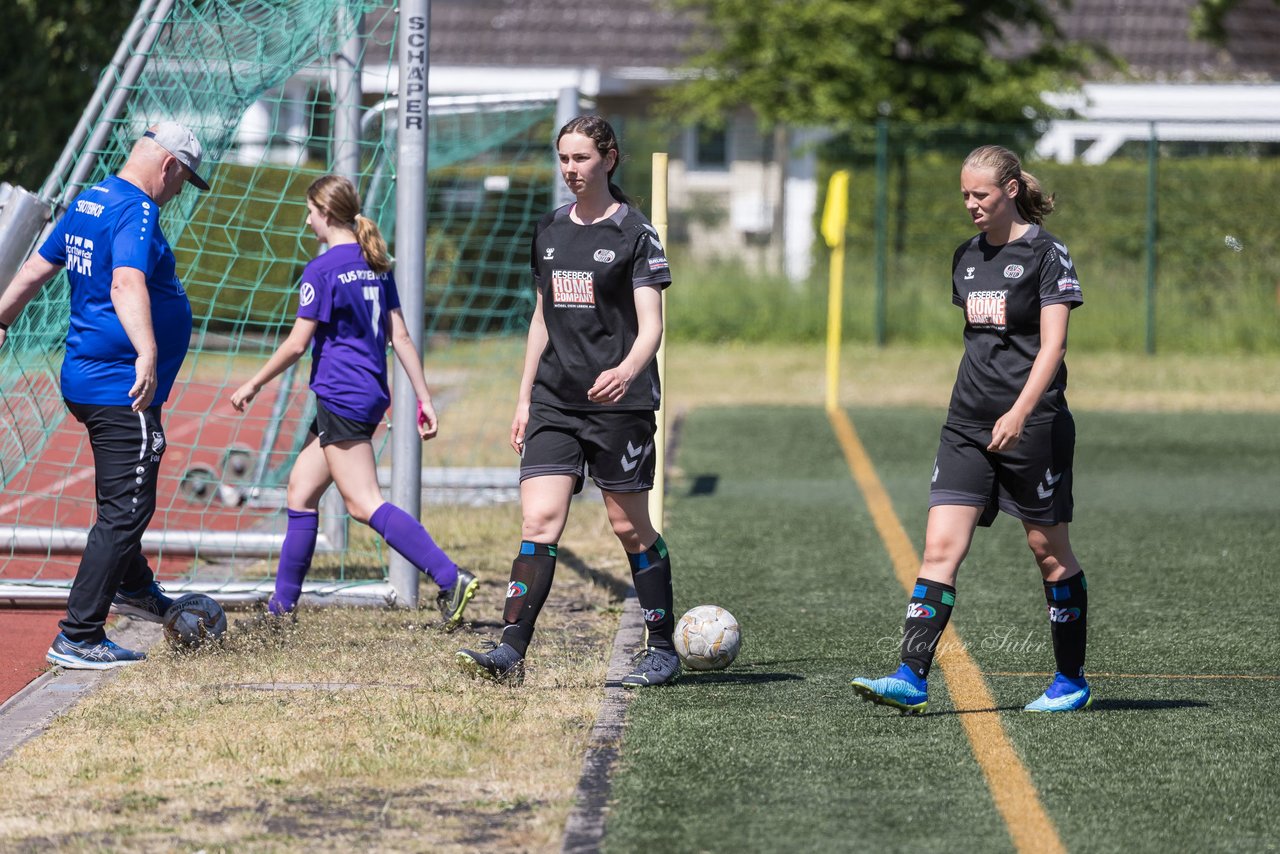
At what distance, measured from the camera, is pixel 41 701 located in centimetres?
600

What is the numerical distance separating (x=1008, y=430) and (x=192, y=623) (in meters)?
3.28

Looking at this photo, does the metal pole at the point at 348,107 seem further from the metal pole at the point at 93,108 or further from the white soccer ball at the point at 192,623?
the white soccer ball at the point at 192,623

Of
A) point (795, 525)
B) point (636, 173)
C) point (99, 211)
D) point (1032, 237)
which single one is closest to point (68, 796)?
point (99, 211)

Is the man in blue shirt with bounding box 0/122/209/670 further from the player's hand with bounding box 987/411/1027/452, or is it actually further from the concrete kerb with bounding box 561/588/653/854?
the player's hand with bounding box 987/411/1027/452

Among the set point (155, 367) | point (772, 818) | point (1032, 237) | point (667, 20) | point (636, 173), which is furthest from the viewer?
point (667, 20)

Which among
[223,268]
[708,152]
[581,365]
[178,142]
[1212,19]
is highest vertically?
[1212,19]

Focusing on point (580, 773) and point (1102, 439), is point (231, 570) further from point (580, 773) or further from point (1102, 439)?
point (1102, 439)

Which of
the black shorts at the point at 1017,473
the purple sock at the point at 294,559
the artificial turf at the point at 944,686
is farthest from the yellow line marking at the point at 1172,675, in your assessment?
the purple sock at the point at 294,559

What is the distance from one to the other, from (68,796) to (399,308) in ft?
9.11

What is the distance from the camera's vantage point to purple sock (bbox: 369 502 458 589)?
23.1ft

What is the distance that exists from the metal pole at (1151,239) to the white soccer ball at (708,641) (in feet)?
52.5

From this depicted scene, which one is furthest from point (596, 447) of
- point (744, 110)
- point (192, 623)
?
point (744, 110)

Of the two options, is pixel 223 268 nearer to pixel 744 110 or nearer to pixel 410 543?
pixel 410 543

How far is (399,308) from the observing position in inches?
278
